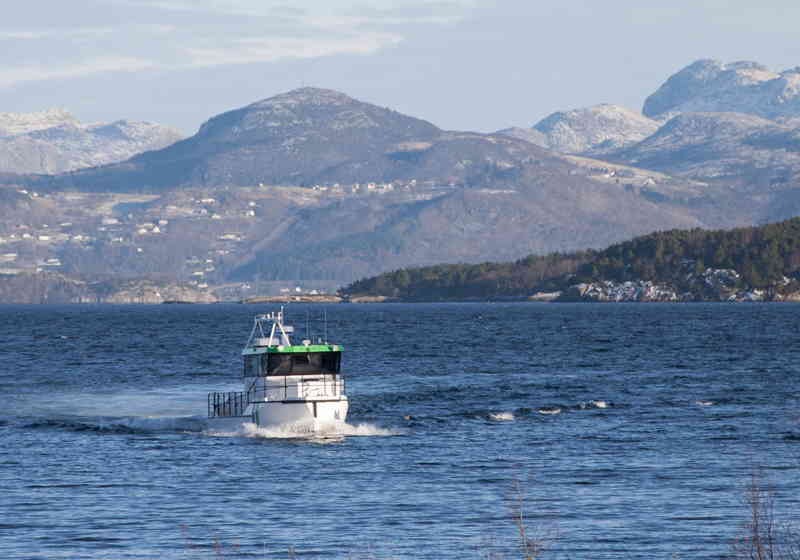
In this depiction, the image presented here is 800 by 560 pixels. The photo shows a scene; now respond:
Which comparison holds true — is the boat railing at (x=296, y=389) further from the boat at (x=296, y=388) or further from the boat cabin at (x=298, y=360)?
the boat cabin at (x=298, y=360)

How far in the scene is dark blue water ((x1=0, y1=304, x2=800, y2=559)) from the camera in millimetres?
45094

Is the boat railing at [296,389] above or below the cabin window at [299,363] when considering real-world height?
below

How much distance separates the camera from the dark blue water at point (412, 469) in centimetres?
4509

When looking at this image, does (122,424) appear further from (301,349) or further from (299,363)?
(301,349)

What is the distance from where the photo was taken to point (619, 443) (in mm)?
69250

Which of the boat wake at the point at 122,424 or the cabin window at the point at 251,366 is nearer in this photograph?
the cabin window at the point at 251,366

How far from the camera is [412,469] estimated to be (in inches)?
2381

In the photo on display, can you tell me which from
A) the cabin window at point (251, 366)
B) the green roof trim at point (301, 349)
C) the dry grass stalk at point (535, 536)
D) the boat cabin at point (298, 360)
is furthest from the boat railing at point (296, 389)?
the dry grass stalk at point (535, 536)

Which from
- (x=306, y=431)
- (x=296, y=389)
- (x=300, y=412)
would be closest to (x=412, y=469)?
(x=306, y=431)

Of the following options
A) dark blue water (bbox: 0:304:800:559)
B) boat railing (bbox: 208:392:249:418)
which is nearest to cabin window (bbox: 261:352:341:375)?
boat railing (bbox: 208:392:249:418)

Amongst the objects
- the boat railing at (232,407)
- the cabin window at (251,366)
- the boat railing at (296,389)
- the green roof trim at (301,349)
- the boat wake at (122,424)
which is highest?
the green roof trim at (301,349)

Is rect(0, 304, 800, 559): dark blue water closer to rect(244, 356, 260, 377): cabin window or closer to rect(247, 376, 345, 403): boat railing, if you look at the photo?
rect(247, 376, 345, 403): boat railing

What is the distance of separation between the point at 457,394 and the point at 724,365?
4005 centimetres

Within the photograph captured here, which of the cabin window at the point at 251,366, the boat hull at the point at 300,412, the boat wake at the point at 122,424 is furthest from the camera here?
the boat wake at the point at 122,424
